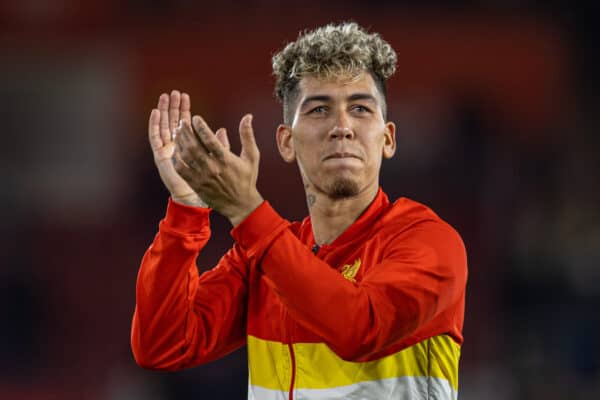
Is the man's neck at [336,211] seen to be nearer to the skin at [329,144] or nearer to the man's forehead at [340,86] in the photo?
the skin at [329,144]

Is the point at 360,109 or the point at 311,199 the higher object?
the point at 360,109

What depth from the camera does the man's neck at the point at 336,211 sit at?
2446 mm

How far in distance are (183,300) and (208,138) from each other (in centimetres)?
70

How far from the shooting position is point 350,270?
2262mm

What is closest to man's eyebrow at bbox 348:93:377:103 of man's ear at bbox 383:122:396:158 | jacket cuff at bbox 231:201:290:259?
man's ear at bbox 383:122:396:158

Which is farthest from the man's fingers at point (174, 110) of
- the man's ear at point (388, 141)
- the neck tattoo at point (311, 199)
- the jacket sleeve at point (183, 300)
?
the man's ear at point (388, 141)

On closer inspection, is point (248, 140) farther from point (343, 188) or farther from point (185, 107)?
point (185, 107)

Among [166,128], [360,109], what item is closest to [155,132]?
[166,128]

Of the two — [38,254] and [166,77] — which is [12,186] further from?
[166,77]

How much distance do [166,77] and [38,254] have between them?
1837 mm

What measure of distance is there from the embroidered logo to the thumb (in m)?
0.55

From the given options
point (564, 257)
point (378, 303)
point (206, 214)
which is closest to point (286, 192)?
point (564, 257)

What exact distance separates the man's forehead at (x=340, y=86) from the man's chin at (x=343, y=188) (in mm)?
252

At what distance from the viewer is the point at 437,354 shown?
7.06ft
